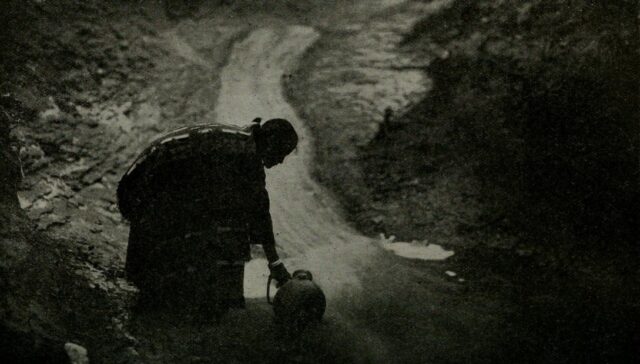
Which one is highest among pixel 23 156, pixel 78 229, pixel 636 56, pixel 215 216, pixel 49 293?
pixel 636 56

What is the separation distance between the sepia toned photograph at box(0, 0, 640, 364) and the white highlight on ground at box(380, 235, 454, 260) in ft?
0.08

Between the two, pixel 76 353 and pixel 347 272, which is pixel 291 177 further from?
pixel 76 353

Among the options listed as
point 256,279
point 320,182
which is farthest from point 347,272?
point 320,182

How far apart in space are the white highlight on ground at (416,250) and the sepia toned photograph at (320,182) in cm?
3

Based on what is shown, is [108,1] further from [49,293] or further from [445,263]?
[445,263]

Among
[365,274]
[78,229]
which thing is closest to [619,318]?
[365,274]

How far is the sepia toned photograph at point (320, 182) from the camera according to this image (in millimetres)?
3027

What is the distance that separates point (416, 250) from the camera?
4.41m

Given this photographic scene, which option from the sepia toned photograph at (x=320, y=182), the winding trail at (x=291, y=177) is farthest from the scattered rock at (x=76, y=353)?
the winding trail at (x=291, y=177)

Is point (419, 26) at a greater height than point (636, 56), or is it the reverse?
point (419, 26)

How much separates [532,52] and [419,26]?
1517 millimetres

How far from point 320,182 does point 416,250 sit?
1.28 meters

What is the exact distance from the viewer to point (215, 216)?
10.3 ft

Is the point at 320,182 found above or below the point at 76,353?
above
